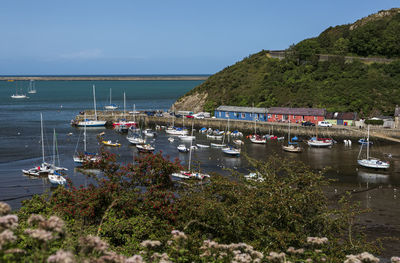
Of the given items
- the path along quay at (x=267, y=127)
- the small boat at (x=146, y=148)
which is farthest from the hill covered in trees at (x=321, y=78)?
the small boat at (x=146, y=148)

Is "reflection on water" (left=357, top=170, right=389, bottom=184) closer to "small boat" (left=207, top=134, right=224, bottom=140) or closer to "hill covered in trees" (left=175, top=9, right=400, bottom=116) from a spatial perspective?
"small boat" (left=207, top=134, right=224, bottom=140)

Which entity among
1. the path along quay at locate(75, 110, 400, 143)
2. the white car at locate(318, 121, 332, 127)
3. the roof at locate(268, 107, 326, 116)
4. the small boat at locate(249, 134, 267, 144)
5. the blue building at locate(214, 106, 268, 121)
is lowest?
the small boat at locate(249, 134, 267, 144)

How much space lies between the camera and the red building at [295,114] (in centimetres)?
6419

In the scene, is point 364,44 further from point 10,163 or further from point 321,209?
point 321,209

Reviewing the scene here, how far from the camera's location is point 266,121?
6900cm

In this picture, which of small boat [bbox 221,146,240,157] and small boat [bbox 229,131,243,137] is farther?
small boat [bbox 229,131,243,137]

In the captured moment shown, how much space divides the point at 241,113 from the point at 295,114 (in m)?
9.91

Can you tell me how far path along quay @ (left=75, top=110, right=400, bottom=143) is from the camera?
56.0 m

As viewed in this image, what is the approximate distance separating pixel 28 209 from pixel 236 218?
803cm

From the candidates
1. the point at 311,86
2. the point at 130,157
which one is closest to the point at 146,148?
the point at 130,157

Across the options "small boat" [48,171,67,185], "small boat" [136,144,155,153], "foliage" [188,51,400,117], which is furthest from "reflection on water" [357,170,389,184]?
"foliage" [188,51,400,117]

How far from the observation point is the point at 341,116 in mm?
62750

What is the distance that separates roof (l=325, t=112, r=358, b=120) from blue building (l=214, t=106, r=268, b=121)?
34.9 feet

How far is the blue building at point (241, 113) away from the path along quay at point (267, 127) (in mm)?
2435
